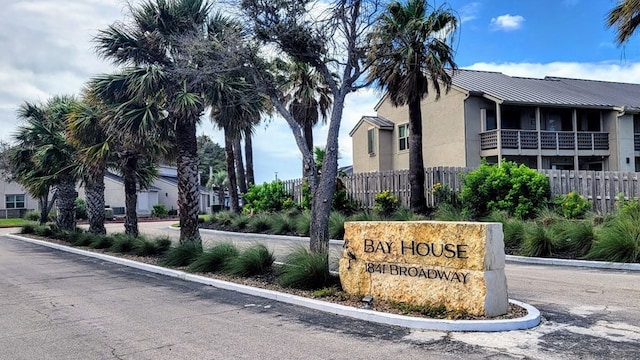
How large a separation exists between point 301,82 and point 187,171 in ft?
37.6

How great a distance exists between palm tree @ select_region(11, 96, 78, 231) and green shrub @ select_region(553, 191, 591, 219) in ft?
60.7

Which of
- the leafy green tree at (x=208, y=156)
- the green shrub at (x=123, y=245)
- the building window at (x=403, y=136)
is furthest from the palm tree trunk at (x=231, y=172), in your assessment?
the leafy green tree at (x=208, y=156)

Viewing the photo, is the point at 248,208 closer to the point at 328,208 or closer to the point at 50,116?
the point at 50,116

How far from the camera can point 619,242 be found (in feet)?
38.1

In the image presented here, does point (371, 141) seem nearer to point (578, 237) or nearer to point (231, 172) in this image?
point (231, 172)

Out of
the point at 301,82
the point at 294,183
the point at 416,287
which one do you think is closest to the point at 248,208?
the point at 294,183

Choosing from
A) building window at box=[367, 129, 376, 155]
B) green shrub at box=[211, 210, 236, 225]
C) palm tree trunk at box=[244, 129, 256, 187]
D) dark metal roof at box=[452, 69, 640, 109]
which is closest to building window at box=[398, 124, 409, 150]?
building window at box=[367, 129, 376, 155]

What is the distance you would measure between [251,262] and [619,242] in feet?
26.1

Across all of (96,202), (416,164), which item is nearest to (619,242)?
(416,164)

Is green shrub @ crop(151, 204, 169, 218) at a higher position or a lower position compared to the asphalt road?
higher

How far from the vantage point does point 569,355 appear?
5348 millimetres

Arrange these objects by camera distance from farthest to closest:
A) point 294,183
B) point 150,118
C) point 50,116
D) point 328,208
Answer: point 294,183
point 50,116
point 150,118
point 328,208

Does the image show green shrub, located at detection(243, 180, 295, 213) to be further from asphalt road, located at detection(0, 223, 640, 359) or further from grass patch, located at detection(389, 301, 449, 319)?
grass patch, located at detection(389, 301, 449, 319)

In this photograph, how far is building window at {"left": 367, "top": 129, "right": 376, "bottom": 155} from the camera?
33781 millimetres
